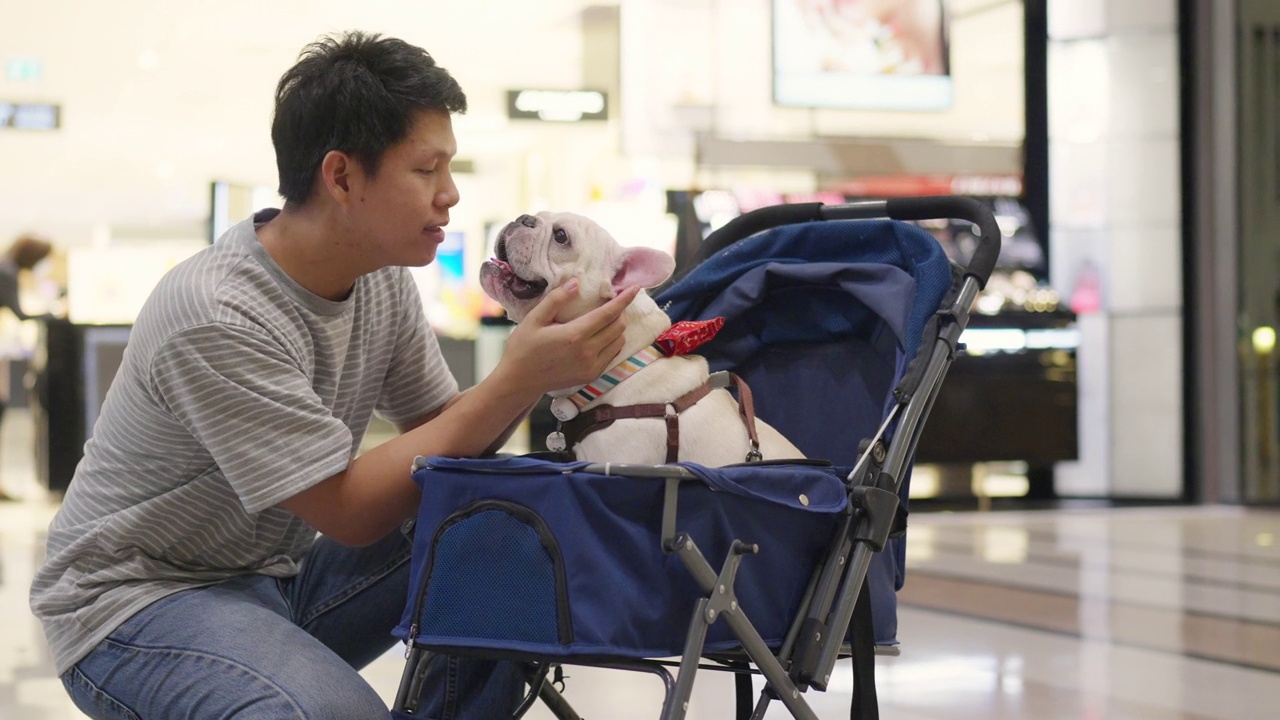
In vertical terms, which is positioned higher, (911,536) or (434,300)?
(434,300)

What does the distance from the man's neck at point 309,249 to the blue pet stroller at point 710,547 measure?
0.35 metres

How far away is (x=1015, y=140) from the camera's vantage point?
23.7 ft

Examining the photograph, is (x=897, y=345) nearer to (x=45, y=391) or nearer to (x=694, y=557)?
(x=694, y=557)

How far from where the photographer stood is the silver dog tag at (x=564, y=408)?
1.70m

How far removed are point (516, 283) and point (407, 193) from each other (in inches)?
9.9

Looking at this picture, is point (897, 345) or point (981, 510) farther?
point (981, 510)

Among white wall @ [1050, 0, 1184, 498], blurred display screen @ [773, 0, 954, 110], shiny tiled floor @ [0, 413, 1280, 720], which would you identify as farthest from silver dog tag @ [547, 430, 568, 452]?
white wall @ [1050, 0, 1184, 498]

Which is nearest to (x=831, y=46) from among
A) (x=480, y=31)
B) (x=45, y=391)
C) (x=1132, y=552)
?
(x=480, y=31)

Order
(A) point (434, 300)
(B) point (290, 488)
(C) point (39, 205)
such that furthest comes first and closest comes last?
(C) point (39, 205)
(A) point (434, 300)
(B) point (290, 488)

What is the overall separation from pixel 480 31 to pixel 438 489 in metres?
6.41

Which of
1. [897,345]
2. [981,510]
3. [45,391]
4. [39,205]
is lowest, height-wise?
[981,510]

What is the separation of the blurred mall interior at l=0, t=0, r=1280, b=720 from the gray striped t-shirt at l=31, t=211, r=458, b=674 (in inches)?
168

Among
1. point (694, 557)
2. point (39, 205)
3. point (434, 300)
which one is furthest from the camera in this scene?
point (39, 205)

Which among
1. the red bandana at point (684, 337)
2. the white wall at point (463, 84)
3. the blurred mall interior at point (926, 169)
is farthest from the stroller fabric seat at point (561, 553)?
the white wall at point (463, 84)
